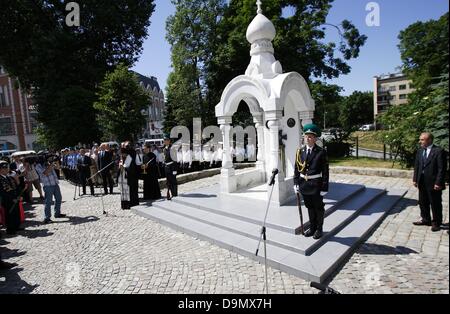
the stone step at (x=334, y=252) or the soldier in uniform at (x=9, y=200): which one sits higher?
the soldier in uniform at (x=9, y=200)

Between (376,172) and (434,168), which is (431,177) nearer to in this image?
(434,168)

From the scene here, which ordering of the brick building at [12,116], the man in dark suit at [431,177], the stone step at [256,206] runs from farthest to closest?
the brick building at [12,116]
the stone step at [256,206]
the man in dark suit at [431,177]

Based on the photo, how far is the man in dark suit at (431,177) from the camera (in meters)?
5.42

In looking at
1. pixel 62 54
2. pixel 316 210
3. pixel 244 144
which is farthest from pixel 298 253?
pixel 62 54

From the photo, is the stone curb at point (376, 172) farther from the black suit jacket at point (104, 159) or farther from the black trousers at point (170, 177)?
the black suit jacket at point (104, 159)

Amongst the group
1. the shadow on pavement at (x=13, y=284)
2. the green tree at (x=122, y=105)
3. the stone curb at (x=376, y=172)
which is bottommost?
the shadow on pavement at (x=13, y=284)

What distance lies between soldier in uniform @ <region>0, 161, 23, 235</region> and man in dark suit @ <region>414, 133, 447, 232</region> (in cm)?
998

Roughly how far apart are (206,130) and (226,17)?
32.9ft

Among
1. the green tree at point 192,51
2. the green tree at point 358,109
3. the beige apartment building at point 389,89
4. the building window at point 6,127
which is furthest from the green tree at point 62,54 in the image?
the green tree at point 358,109

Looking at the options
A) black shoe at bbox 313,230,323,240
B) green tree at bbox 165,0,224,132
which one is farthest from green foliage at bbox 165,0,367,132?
black shoe at bbox 313,230,323,240

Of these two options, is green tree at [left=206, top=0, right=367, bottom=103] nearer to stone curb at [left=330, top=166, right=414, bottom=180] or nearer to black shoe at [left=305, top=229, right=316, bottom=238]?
stone curb at [left=330, top=166, right=414, bottom=180]

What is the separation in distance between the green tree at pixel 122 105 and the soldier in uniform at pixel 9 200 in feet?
28.6

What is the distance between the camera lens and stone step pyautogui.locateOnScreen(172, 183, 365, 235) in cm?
601

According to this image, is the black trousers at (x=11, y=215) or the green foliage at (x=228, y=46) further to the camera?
the green foliage at (x=228, y=46)
